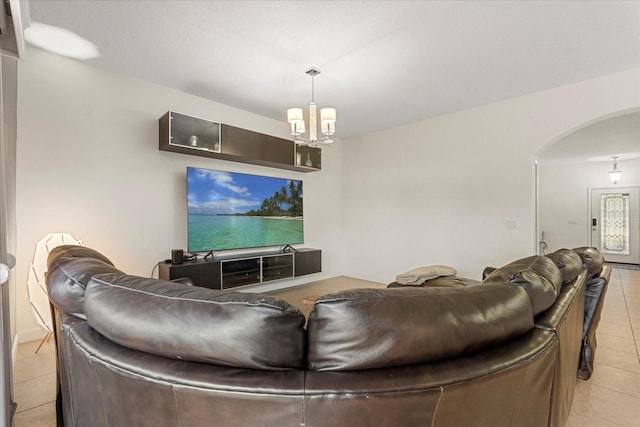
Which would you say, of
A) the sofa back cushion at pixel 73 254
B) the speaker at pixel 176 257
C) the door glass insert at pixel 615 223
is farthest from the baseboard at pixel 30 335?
the door glass insert at pixel 615 223

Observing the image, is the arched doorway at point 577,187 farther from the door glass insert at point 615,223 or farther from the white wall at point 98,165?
the white wall at point 98,165

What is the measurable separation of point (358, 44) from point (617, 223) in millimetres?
8248

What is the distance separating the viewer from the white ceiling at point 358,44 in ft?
6.82

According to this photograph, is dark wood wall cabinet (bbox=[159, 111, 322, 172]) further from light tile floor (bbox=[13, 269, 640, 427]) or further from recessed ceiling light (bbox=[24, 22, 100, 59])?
light tile floor (bbox=[13, 269, 640, 427])

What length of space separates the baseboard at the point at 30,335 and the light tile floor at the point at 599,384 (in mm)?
55

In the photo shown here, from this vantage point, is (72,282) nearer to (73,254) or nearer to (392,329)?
(73,254)

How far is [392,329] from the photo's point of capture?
0.76m

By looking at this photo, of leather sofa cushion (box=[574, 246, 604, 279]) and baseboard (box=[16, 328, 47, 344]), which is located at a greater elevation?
leather sofa cushion (box=[574, 246, 604, 279])

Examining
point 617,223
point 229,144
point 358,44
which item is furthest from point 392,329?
point 617,223

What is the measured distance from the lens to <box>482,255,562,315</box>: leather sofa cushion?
1.13 m

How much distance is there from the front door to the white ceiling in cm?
567

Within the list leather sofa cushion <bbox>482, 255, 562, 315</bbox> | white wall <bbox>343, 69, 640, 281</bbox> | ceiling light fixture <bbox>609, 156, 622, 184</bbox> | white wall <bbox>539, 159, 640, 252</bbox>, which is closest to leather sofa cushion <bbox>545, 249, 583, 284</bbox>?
leather sofa cushion <bbox>482, 255, 562, 315</bbox>

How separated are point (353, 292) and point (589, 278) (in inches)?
86.5

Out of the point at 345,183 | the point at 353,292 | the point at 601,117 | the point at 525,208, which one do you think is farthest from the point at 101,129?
the point at 601,117
